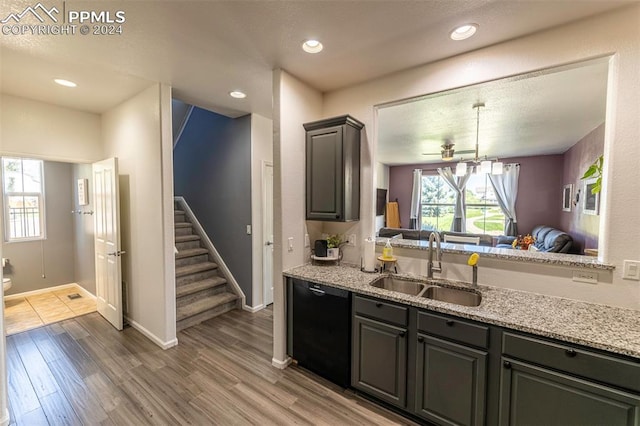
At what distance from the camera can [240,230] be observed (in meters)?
3.87

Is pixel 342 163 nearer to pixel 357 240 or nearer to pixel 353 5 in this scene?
pixel 357 240

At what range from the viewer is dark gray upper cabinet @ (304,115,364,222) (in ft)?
7.97

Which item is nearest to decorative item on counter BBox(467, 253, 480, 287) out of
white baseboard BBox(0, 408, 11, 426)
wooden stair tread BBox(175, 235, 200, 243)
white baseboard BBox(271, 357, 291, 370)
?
white baseboard BBox(271, 357, 291, 370)

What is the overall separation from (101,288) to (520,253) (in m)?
4.81

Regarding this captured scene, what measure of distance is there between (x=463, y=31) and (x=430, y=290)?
6.38 feet

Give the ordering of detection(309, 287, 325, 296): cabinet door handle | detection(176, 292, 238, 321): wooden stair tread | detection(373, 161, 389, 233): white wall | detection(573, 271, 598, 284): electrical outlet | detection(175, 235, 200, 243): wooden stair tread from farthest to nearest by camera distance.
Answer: detection(373, 161, 389, 233): white wall
detection(175, 235, 200, 243): wooden stair tread
detection(176, 292, 238, 321): wooden stair tread
detection(309, 287, 325, 296): cabinet door handle
detection(573, 271, 598, 284): electrical outlet

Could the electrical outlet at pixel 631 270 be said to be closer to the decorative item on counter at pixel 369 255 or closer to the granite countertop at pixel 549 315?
the granite countertop at pixel 549 315

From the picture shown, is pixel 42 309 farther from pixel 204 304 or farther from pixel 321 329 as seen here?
pixel 321 329

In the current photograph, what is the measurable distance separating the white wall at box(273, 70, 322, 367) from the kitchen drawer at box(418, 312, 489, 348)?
1.29 metres

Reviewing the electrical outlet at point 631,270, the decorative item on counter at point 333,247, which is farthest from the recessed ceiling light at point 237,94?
the electrical outlet at point 631,270

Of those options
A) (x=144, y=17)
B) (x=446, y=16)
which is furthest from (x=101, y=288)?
(x=446, y=16)

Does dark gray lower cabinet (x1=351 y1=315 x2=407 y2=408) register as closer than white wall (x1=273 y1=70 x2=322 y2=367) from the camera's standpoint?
Yes

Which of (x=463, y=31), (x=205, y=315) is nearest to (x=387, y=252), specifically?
(x=463, y=31)

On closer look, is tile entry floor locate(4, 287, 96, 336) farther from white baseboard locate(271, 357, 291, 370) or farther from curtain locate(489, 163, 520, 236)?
curtain locate(489, 163, 520, 236)
